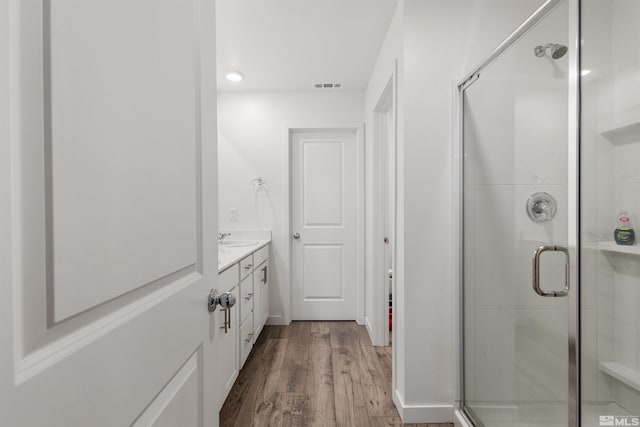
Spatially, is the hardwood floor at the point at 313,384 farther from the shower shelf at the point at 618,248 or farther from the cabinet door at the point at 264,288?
the shower shelf at the point at 618,248

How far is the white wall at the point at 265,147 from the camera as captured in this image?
3.36 meters

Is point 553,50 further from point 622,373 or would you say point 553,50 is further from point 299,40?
point 299,40

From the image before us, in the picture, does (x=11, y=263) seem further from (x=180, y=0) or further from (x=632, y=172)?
(x=632, y=172)

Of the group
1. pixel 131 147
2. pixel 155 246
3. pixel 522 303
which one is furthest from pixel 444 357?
pixel 131 147

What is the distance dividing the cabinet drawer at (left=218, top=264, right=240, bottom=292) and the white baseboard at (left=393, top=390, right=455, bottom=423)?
1175 millimetres

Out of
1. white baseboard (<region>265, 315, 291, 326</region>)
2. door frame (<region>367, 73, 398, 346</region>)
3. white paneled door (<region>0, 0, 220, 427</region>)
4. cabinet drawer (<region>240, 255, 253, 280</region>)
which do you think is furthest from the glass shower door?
white baseboard (<region>265, 315, 291, 326</region>)

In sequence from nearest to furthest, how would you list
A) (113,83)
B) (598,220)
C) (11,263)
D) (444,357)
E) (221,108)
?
(11,263), (113,83), (598,220), (444,357), (221,108)

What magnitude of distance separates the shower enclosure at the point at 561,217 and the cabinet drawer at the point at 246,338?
147 cm

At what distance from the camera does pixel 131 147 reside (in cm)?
51

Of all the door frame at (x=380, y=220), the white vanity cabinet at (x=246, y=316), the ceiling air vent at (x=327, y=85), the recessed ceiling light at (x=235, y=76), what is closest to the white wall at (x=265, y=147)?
the ceiling air vent at (x=327, y=85)

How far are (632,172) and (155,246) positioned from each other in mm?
1521

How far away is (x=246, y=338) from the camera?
2387 millimetres

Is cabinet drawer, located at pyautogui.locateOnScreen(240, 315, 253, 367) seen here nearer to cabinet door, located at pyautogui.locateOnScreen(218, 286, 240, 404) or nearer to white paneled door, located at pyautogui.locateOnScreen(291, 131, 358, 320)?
cabinet door, located at pyautogui.locateOnScreen(218, 286, 240, 404)

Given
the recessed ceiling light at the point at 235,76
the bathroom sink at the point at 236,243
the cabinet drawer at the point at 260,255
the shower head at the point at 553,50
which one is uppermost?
the recessed ceiling light at the point at 235,76
